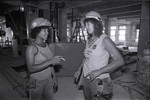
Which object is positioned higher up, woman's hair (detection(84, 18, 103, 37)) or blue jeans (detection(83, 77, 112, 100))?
woman's hair (detection(84, 18, 103, 37))

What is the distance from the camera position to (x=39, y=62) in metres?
1.75

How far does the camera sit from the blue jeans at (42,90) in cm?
176

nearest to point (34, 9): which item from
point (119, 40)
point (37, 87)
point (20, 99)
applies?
point (20, 99)

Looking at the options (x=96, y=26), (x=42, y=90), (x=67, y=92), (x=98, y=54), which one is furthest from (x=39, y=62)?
(x=67, y=92)

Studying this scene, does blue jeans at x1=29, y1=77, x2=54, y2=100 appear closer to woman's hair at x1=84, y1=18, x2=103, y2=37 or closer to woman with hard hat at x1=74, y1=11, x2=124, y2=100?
woman with hard hat at x1=74, y1=11, x2=124, y2=100

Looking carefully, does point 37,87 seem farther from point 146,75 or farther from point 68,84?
point 146,75

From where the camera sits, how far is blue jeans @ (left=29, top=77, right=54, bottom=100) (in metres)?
1.76

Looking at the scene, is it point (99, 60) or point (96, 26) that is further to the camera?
point (96, 26)

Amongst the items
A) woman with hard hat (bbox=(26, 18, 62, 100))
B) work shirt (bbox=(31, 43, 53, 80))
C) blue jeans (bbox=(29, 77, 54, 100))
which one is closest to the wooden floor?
blue jeans (bbox=(29, 77, 54, 100))

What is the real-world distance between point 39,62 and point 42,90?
426 millimetres

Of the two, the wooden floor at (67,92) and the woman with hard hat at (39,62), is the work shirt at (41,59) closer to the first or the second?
the woman with hard hat at (39,62)

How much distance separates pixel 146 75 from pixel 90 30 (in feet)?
9.39

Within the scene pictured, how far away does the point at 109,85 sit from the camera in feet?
5.38

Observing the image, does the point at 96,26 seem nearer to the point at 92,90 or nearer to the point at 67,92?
the point at 92,90
